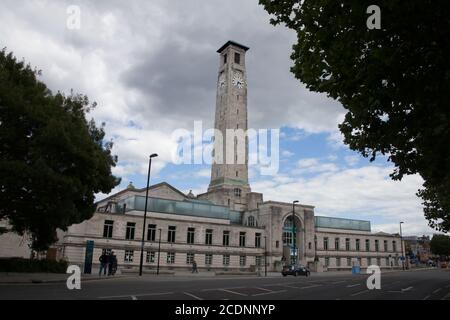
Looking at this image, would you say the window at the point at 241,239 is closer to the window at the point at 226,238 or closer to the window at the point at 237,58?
the window at the point at 226,238

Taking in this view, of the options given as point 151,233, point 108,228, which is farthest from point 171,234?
point 108,228

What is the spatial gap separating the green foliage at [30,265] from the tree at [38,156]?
591cm

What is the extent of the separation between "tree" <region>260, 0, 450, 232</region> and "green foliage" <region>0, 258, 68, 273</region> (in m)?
24.1

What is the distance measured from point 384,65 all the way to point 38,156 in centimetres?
1576

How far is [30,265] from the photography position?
2731cm

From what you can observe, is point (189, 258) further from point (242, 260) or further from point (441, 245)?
point (441, 245)

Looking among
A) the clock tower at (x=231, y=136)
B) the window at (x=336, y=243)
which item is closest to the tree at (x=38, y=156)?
the clock tower at (x=231, y=136)

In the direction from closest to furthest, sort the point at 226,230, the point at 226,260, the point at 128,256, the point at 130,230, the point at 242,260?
1. the point at 128,256
2. the point at 130,230
3. the point at 226,260
4. the point at 226,230
5. the point at 242,260

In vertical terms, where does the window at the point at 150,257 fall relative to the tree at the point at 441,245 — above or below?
below

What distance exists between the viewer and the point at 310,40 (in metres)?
9.98

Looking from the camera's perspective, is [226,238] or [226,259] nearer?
[226,259]

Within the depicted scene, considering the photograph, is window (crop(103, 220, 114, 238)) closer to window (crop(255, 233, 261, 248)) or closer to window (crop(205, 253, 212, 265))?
window (crop(205, 253, 212, 265))

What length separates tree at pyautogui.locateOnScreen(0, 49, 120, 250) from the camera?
1798cm

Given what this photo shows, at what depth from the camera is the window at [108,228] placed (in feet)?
144
